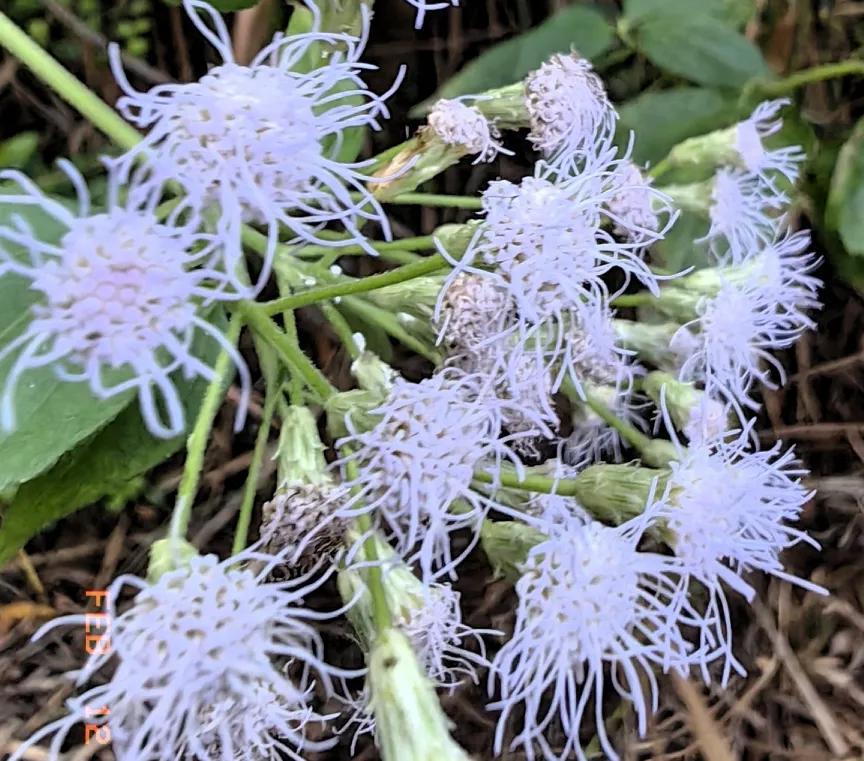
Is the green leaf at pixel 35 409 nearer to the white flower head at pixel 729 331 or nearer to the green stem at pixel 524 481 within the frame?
the green stem at pixel 524 481

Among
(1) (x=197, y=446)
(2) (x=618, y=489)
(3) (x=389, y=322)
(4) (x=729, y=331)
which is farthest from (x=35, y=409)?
(4) (x=729, y=331)

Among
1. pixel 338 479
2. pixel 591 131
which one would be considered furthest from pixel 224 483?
pixel 591 131

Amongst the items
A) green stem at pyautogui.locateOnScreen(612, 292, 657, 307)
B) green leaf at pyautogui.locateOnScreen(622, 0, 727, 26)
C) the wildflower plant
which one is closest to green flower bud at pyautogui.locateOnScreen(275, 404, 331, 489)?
the wildflower plant

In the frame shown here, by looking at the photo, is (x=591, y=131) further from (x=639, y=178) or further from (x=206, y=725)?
(x=206, y=725)

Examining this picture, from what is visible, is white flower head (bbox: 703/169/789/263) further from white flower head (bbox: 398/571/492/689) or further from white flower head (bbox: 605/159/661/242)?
white flower head (bbox: 398/571/492/689)

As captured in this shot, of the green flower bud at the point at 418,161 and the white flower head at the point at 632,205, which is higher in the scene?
the green flower bud at the point at 418,161

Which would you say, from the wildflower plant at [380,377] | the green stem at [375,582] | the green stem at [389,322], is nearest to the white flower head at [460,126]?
the wildflower plant at [380,377]
